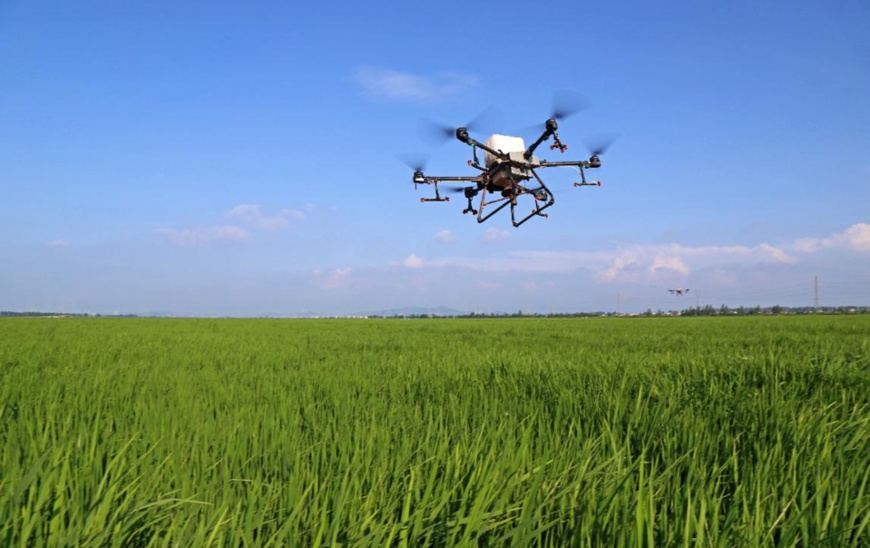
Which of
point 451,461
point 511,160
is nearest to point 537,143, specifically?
point 511,160

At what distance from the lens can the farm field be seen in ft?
4.41

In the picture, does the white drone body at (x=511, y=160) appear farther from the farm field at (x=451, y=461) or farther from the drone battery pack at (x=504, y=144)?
the farm field at (x=451, y=461)

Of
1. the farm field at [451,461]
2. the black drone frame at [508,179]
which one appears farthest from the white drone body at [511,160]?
the farm field at [451,461]

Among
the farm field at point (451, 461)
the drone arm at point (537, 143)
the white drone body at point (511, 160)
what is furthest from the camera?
the white drone body at point (511, 160)

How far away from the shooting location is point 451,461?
185cm

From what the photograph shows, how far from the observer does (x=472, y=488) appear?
168 cm

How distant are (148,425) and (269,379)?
2.48 metres

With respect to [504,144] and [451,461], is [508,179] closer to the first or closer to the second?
[504,144]

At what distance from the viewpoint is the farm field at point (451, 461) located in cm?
134

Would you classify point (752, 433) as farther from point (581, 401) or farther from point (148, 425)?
point (148, 425)

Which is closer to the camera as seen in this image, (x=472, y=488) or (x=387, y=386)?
(x=472, y=488)

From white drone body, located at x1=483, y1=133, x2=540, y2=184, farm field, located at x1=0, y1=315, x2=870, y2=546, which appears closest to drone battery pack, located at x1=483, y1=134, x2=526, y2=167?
white drone body, located at x1=483, y1=133, x2=540, y2=184

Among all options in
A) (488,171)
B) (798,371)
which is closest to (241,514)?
(798,371)

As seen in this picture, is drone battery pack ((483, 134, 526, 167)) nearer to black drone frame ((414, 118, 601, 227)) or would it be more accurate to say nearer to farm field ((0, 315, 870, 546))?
black drone frame ((414, 118, 601, 227))
